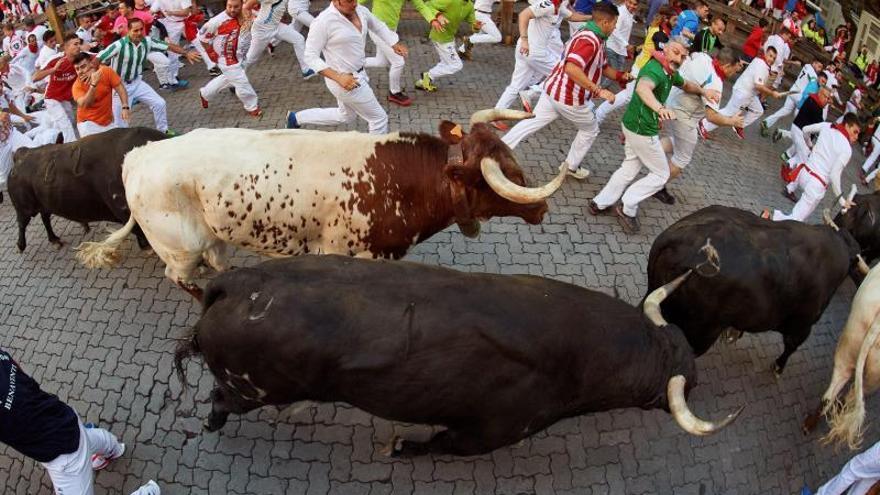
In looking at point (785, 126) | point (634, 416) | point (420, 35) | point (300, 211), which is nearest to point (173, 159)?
point (300, 211)

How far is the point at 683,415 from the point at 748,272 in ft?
5.19

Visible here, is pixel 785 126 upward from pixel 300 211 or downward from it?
downward

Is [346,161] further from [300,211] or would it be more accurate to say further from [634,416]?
[634,416]

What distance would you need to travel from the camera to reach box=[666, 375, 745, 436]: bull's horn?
356 cm

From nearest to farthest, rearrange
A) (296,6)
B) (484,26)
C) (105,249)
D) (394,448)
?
1. (394,448)
2. (105,249)
3. (484,26)
4. (296,6)

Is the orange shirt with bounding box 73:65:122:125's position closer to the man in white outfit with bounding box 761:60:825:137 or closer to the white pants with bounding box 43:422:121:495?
the white pants with bounding box 43:422:121:495

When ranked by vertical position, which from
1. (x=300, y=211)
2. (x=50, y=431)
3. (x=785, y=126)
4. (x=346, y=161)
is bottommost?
(x=785, y=126)

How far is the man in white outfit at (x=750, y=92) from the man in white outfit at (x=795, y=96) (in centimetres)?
66

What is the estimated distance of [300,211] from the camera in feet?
16.3

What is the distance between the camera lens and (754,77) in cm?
916

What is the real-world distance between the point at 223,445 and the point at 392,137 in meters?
2.78

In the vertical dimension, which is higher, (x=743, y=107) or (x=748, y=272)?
(x=748, y=272)

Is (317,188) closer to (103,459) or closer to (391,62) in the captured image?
(103,459)

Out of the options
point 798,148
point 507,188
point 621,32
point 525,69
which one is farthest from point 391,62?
point 798,148
